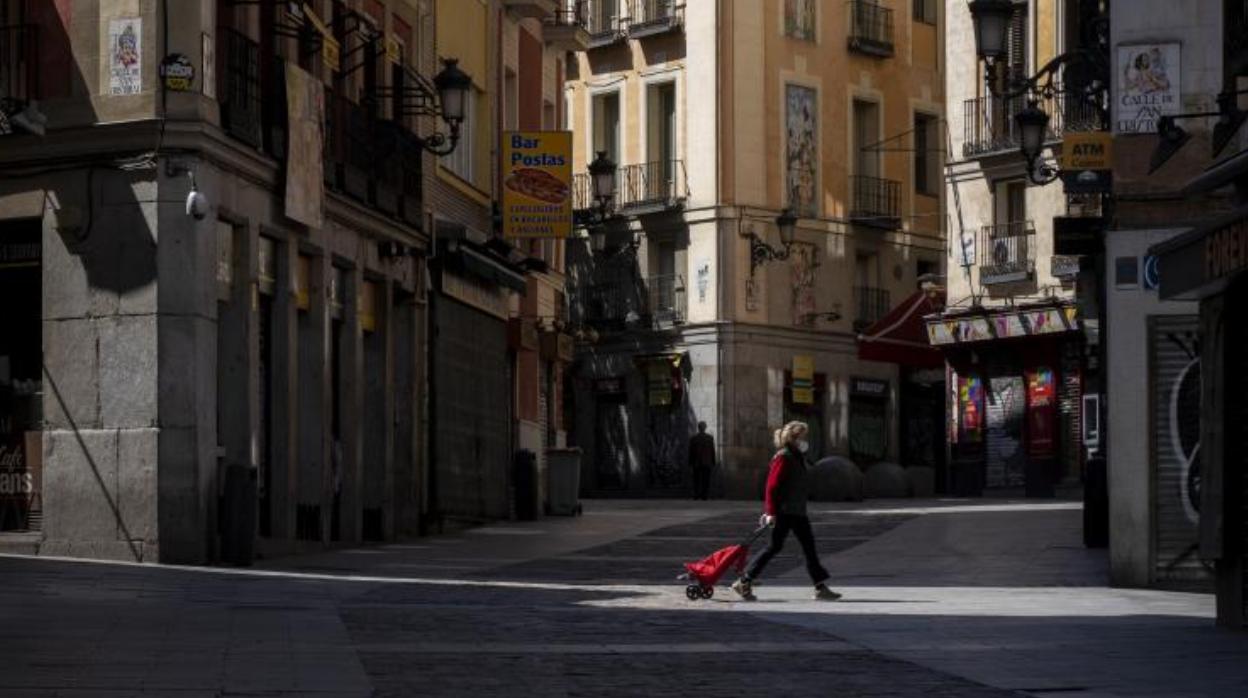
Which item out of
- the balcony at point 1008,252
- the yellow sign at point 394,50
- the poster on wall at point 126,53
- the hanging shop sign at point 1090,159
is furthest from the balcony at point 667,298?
the poster on wall at point 126,53

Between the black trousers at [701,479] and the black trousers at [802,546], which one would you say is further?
the black trousers at [701,479]

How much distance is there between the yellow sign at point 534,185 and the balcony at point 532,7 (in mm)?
4858

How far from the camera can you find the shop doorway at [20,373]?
27.5 m

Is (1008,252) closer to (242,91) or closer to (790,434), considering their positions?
(242,91)

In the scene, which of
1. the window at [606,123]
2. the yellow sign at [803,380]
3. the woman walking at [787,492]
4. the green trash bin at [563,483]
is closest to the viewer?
the woman walking at [787,492]

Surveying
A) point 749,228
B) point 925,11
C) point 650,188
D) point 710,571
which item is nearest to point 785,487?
point 710,571

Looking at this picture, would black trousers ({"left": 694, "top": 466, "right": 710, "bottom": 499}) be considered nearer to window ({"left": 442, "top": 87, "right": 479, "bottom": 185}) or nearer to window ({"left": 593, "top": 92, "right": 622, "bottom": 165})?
window ({"left": 593, "top": 92, "right": 622, "bottom": 165})

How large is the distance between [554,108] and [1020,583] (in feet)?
81.2

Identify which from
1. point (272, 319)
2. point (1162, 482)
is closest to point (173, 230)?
point (272, 319)

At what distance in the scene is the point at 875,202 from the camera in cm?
6494

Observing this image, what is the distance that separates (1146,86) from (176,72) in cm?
928

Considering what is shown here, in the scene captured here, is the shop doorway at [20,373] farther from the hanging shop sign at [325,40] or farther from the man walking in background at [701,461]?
the man walking in background at [701,461]

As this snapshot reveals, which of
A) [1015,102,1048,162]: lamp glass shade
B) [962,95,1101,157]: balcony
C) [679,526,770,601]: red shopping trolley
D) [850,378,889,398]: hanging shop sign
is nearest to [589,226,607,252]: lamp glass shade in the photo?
[850,378,889,398]: hanging shop sign

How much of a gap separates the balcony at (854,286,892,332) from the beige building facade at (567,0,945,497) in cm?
5
